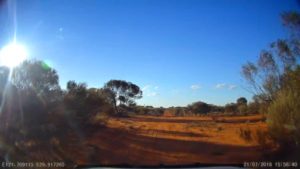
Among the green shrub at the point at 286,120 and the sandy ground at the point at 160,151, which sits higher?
the green shrub at the point at 286,120

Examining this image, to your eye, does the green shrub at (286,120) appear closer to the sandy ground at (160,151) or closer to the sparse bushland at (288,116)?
the sparse bushland at (288,116)

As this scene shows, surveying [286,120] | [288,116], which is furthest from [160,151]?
[288,116]

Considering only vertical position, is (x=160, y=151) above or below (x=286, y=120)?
below

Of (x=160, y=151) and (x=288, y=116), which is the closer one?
(x=288, y=116)

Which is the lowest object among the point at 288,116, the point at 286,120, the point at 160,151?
the point at 160,151

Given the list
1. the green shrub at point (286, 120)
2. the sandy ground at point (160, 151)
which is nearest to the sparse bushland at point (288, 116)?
the green shrub at point (286, 120)

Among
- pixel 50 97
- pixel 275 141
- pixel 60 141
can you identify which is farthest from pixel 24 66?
pixel 275 141

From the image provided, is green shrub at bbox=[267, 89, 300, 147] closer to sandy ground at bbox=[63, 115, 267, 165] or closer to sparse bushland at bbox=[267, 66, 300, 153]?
sparse bushland at bbox=[267, 66, 300, 153]

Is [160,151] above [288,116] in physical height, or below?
below

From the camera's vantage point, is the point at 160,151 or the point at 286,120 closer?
the point at 286,120

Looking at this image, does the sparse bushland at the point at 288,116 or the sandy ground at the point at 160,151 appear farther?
the sandy ground at the point at 160,151

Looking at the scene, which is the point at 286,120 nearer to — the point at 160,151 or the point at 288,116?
the point at 288,116

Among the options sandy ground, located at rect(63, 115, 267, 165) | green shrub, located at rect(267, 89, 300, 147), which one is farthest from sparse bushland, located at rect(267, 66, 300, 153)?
sandy ground, located at rect(63, 115, 267, 165)

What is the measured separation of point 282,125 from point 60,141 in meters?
11.3
